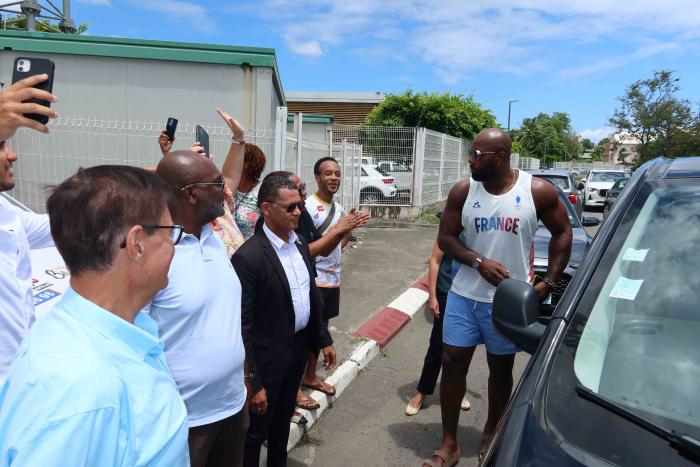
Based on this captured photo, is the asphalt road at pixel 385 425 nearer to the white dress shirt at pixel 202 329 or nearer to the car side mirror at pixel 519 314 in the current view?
the white dress shirt at pixel 202 329

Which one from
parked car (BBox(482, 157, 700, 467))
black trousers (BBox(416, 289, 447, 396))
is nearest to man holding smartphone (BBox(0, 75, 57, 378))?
parked car (BBox(482, 157, 700, 467))

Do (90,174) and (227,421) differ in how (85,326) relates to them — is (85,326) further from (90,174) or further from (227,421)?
(227,421)

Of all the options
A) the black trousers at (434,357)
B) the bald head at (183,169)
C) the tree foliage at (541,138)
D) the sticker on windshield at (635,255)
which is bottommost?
the black trousers at (434,357)

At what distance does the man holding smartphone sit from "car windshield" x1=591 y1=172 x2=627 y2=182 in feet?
76.0

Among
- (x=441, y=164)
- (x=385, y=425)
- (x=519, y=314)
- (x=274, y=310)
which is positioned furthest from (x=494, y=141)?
(x=441, y=164)

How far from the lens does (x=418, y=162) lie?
13.6m

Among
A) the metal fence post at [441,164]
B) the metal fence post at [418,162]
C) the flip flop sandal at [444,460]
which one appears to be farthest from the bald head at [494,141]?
the metal fence post at [441,164]

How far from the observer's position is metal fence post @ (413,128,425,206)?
13495 millimetres

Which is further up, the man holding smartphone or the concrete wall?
the concrete wall

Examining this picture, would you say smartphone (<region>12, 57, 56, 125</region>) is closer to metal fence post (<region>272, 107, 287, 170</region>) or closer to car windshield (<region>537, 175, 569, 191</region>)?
metal fence post (<region>272, 107, 287, 170</region>)

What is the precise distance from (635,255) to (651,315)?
258 millimetres

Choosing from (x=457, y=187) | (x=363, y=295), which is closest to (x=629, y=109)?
(x=363, y=295)

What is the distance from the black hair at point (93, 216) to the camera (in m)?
1.13

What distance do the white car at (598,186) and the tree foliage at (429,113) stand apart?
5672 mm
